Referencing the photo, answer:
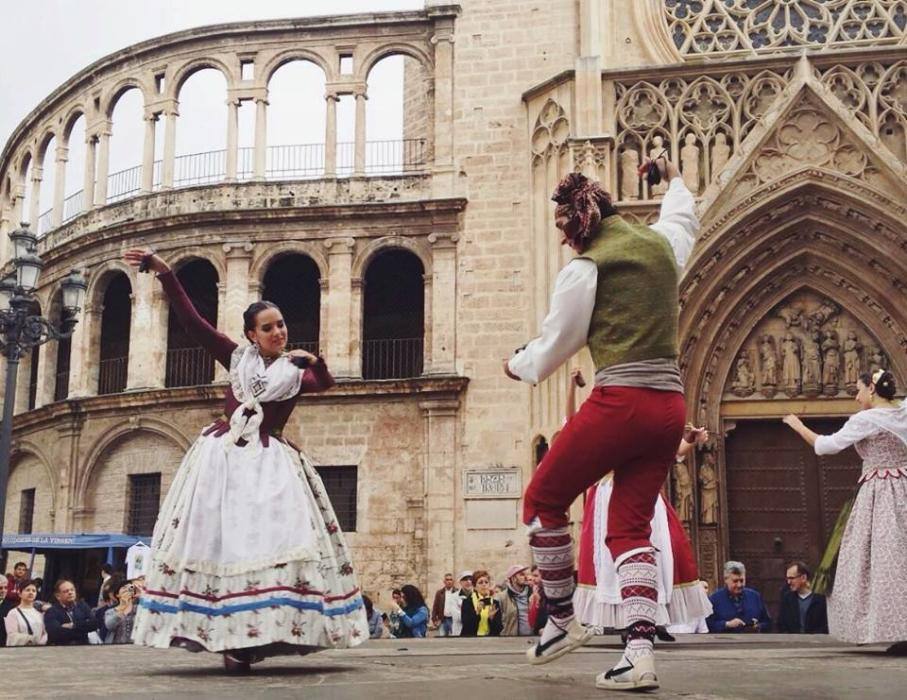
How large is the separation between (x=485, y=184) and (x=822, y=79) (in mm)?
5996

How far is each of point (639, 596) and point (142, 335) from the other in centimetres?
1971

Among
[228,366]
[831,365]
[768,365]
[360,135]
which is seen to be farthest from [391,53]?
[228,366]

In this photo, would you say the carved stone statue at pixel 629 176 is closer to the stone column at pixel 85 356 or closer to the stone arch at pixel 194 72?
the stone arch at pixel 194 72

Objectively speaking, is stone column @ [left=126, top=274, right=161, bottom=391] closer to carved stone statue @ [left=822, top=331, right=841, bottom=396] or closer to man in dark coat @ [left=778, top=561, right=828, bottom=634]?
carved stone statue @ [left=822, top=331, right=841, bottom=396]

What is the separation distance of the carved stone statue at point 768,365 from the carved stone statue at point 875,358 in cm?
149

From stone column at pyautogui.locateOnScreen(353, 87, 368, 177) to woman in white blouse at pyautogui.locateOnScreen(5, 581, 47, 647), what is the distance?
→ 478 inches

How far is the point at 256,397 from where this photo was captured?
5.93m

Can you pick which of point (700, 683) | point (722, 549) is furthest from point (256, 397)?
point (722, 549)

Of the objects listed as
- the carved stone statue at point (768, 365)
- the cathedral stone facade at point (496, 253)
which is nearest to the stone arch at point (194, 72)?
the cathedral stone facade at point (496, 253)

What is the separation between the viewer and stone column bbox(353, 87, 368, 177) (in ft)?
73.7

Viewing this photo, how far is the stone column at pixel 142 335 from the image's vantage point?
22.9m

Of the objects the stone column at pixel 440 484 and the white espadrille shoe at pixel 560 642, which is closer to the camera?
the white espadrille shoe at pixel 560 642

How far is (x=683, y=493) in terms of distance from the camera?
1888 centimetres

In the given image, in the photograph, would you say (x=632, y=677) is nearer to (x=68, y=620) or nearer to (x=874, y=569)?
(x=874, y=569)
